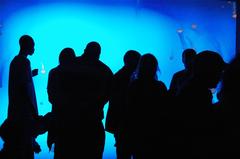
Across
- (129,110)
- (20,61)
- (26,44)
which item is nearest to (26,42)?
(26,44)

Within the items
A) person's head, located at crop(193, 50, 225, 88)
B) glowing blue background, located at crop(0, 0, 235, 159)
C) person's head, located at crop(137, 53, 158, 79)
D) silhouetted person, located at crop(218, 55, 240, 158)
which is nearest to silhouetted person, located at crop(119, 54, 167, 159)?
person's head, located at crop(137, 53, 158, 79)

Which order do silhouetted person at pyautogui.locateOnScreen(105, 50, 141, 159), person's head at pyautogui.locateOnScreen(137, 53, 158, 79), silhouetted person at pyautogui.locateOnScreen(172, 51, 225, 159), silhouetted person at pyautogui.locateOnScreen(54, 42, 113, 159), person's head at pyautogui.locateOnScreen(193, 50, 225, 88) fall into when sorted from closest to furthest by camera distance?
silhouetted person at pyautogui.locateOnScreen(172, 51, 225, 159), person's head at pyautogui.locateOnScreen(193, 50, 225, 88), person's head at pyautogui.locateOnScreen(137, 53, 158, 79), silhouetted person at pyautogui.locateOnScreen(54, 42, 113, 159), silhouetted person at pyautogui.locateOnScreen(105, 50, 141, 159)

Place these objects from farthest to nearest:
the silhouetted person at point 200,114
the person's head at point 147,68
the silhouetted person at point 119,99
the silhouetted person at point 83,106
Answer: the silhouetted person at point 119,99, the silhouetted person at point 83,106, the person's head at point 147,68, the silhouetted person at point 200,114

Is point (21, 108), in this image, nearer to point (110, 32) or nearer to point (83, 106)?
point (83, 106)

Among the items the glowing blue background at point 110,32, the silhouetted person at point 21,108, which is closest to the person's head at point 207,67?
the silhouetted person at point 21,108

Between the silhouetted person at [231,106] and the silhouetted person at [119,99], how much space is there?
7.17ft

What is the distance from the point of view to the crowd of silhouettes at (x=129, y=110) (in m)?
1.53

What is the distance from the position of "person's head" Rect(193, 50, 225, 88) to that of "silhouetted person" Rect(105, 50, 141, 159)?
1599mm

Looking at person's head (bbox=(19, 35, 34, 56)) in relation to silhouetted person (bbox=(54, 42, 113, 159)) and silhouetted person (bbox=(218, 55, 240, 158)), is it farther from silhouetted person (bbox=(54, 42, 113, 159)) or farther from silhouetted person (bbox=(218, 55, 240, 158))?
silhouetted person (bbox=(218, 55, 240, 158))

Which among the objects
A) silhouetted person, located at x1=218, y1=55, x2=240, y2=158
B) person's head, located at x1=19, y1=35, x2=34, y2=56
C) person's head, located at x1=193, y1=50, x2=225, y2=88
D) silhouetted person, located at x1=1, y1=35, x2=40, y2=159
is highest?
person's head, located at x1=19, y1=35, x2=34, y2=56

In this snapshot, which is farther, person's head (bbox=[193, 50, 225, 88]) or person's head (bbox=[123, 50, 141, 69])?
person's head (bbox=[123, 50, 141, 69])

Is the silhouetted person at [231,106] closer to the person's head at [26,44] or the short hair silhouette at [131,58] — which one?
the short hair silhouette at [131,58]

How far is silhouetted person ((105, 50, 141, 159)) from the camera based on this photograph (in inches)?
145

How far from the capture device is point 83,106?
3.35 meters
